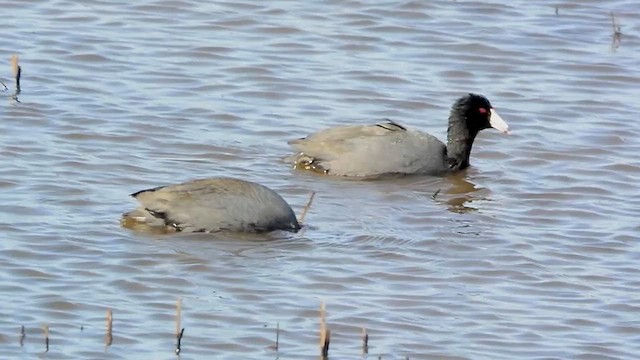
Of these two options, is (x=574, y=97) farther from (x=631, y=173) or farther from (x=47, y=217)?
(x=47, y=217)

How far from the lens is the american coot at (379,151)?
12203 mm

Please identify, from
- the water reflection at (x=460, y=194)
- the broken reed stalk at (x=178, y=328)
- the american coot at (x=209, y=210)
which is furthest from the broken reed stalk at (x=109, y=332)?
the water reflection at (x=460, y=194)

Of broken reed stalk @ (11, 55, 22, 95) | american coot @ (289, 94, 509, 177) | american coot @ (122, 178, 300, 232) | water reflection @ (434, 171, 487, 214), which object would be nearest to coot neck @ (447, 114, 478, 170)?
american coot @ (289, 94, 509, 177)

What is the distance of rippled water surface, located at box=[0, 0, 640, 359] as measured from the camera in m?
8.80

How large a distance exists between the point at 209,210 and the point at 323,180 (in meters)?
1.96

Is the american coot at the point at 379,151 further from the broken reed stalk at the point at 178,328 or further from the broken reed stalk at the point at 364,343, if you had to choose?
the broken reed stalk at the point at 178,328

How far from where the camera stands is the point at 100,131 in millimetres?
12586

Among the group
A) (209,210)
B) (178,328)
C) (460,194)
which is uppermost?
(178,328)

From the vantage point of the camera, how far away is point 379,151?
40.3 ft

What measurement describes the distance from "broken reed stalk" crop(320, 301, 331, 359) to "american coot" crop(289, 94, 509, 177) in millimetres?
4027

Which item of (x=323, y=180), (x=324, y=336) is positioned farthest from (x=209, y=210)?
(x=324, y=336)

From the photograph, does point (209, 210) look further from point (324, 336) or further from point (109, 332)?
point (324, 336)

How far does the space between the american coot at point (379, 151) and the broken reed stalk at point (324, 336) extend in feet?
13.2

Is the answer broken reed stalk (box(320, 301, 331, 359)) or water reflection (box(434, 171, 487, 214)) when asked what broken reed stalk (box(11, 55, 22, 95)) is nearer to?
water reflection (box(434, 171, 487, 214))
